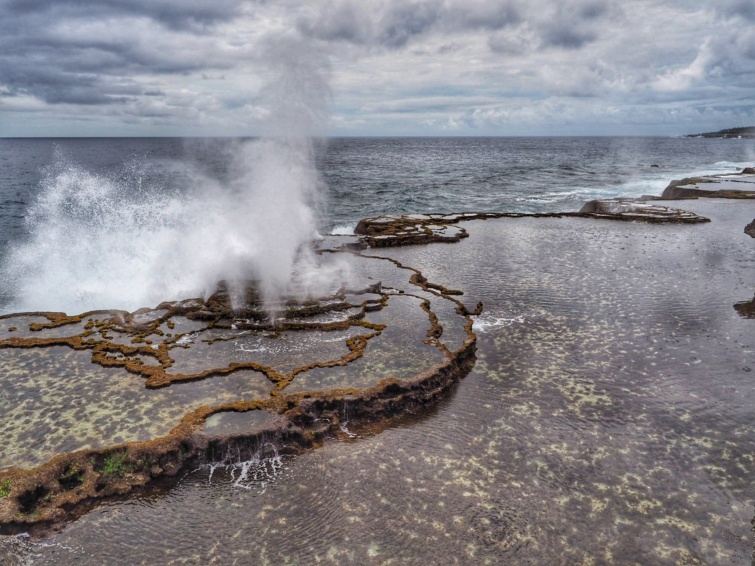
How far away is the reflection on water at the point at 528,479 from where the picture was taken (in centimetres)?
1029

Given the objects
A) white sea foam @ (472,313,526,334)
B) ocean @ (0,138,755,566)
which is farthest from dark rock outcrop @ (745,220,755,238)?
white sea foam @ (472,313,526,334)

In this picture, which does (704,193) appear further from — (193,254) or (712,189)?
(193,254)

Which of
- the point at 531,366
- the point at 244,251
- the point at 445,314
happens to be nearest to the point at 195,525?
→ the point at 531,366

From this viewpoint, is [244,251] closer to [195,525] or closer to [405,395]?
[405,395]

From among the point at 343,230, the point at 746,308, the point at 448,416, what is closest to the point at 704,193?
the point at 746,308

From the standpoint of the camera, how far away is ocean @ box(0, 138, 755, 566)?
10500 mm

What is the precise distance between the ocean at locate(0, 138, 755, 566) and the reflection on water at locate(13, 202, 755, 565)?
6cm

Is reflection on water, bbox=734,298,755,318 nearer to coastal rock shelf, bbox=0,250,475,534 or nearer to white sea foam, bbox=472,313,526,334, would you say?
white sea foam, bbox=472,313,526,334

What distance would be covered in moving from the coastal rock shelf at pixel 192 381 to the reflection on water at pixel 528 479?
0.91m

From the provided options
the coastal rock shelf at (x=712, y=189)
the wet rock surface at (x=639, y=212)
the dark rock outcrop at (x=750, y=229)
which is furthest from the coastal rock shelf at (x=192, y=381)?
the coastal rock shelf at (x=712, y=189)

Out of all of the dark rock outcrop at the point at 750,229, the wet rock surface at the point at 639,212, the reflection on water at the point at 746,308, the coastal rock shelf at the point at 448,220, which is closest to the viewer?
the reflection on water at the point at 746,308

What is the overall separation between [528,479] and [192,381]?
36.5 ft

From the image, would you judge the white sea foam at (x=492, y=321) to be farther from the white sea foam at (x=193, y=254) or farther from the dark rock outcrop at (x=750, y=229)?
the dark rock outcrop at (x=750, y=229)

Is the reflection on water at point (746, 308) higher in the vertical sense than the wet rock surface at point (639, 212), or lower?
lower
